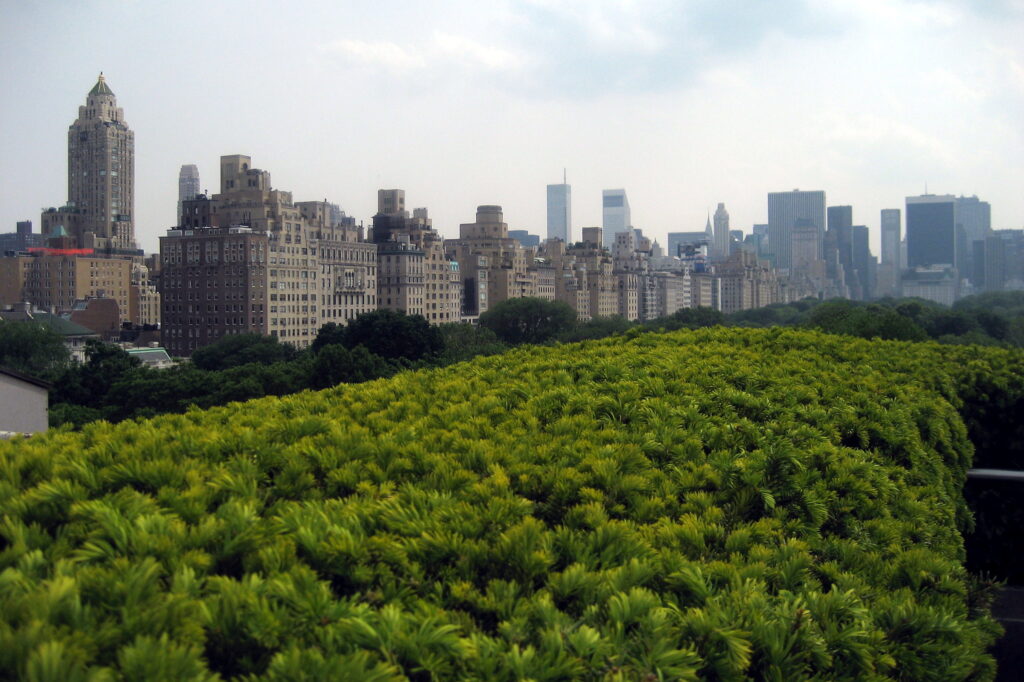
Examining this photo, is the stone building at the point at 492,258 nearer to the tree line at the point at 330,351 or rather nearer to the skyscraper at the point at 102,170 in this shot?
the tree line at the point at 330,351

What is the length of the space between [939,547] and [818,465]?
2.80 feet

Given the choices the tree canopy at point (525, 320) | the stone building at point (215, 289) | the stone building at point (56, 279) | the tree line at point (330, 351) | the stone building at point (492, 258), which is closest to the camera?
the tree line at point (330, 351)

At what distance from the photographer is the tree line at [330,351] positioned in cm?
3850

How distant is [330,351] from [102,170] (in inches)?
4539

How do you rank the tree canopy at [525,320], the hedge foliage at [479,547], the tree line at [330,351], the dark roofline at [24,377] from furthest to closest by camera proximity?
the tree canopy at [525,320] → the tree line at [330,351] → the dark roofline at [24,377] → the hedge foliage at [479,547]

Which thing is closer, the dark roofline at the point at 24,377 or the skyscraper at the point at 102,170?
the dark roofline at the point at 24,377

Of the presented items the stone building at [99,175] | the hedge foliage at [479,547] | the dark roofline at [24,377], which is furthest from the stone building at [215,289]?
the hedge foliage at [479,547]

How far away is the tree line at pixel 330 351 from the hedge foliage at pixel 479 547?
233 cm

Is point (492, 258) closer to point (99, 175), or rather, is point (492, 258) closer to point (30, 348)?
point (30, 348)

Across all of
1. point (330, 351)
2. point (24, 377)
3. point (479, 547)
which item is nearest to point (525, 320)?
point (330, 351)

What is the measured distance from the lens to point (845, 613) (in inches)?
167

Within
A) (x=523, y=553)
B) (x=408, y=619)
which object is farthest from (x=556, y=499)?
(x=408, y=619)

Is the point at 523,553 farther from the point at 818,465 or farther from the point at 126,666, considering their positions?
the point at 818,465

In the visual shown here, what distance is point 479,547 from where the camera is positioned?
4059mm
